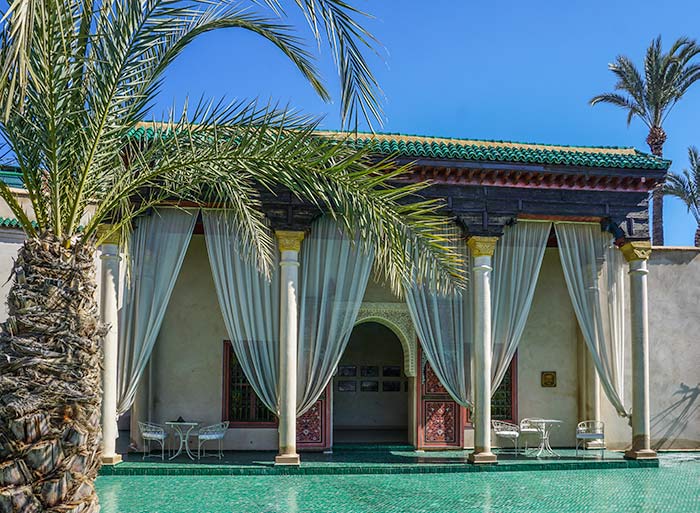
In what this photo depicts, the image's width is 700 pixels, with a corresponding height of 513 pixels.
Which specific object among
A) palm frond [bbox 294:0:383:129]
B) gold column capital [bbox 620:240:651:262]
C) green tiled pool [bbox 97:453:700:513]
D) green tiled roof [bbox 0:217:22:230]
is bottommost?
green tiled pool [bbox 97:453:700:513]

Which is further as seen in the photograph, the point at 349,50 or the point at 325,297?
the point at 325,297

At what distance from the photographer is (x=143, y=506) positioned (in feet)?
25.3

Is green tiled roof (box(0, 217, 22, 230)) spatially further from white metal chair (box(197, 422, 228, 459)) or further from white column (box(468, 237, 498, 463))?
white column (box(468, 237, 498, 463))

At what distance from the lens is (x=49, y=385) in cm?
502

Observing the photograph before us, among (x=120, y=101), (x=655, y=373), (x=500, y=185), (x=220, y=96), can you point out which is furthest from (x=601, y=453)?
(x=120, y=101)

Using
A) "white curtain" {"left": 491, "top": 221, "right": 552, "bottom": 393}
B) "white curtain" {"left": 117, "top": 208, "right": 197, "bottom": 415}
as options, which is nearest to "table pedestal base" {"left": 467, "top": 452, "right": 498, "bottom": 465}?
"white curtain" {"left": 491, "top": 221, "right": 552, "bottom": 393}

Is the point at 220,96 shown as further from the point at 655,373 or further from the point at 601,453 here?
the point at 655,373

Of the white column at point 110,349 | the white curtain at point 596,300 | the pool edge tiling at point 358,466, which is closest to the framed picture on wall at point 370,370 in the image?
the pool edge tiling at point 358,466

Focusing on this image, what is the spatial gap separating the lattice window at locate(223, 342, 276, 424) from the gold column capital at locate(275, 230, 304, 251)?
108 inches

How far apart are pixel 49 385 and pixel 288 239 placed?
5.29 metres

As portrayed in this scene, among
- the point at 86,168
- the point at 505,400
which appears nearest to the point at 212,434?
the point at 505,400

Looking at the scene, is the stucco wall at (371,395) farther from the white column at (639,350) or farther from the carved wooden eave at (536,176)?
the carved wooden eave at (536,176)

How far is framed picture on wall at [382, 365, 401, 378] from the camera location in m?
15.2

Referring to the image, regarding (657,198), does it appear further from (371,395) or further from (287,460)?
(287,460)
